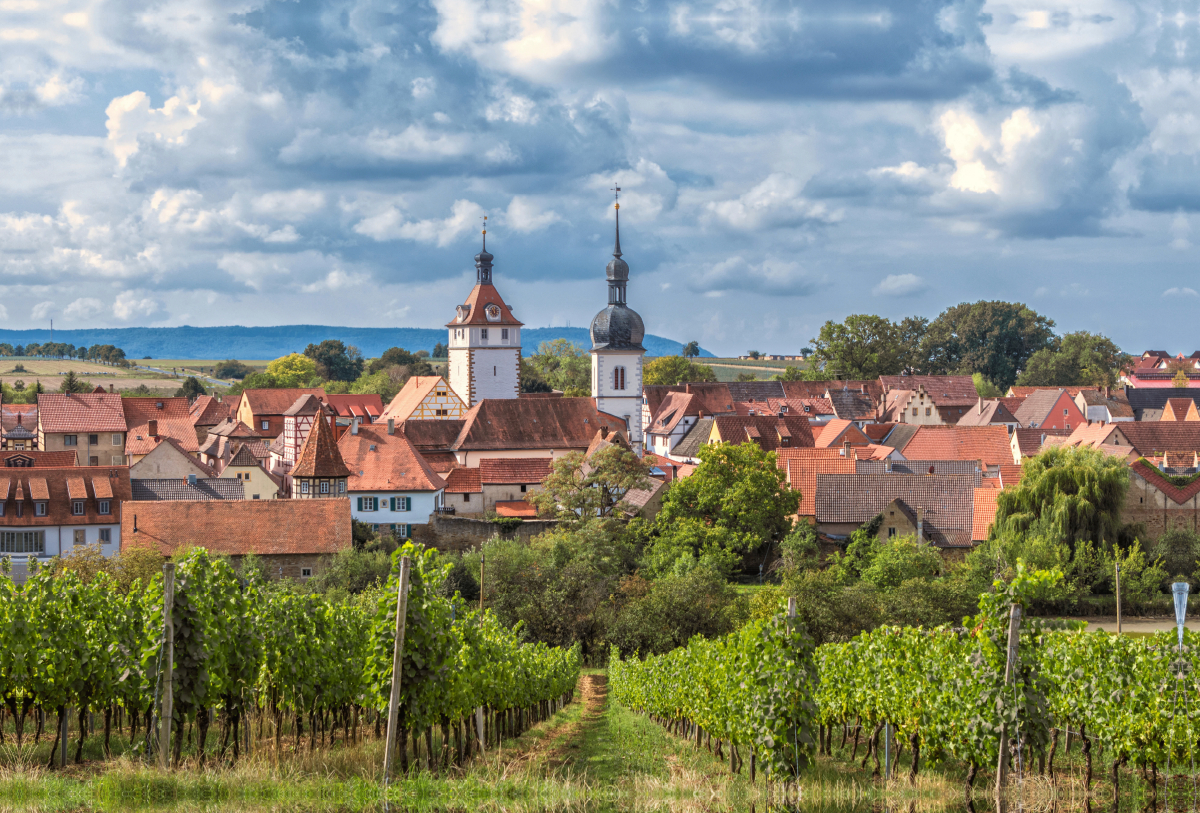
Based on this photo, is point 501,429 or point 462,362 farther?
point 462,362

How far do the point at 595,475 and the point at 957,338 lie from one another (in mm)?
105926

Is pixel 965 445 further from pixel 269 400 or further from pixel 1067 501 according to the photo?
pixel 269 400

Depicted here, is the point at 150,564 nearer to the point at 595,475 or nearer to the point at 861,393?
the point at 595,475

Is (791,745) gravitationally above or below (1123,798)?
above

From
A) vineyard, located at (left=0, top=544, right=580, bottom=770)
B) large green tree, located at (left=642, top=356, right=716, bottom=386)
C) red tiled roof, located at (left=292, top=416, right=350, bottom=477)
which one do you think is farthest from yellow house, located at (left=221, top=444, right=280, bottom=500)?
large green tree, located at (left=642, top=356, right=716, bottom=386)

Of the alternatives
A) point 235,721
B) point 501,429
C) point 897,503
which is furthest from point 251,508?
point 235,721

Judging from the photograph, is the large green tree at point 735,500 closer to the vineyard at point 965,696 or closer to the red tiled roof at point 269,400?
the vineyard at point 965,696

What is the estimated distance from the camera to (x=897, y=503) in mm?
54844

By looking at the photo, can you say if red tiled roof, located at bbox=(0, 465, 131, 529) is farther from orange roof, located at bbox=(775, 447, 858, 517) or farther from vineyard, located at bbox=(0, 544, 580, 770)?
orange roof, located at bbox=(775, 447, 858, 517)

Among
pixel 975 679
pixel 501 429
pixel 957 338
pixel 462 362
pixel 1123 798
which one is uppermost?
pixel 957 338

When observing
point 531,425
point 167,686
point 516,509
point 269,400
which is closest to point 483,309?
point 531,425

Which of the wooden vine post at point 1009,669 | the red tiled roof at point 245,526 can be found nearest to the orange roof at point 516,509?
the red tiled roof at point 245,526

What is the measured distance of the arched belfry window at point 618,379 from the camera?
82113 mm

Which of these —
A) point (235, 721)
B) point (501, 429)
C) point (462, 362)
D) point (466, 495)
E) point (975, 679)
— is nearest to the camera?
point (975, 679)
